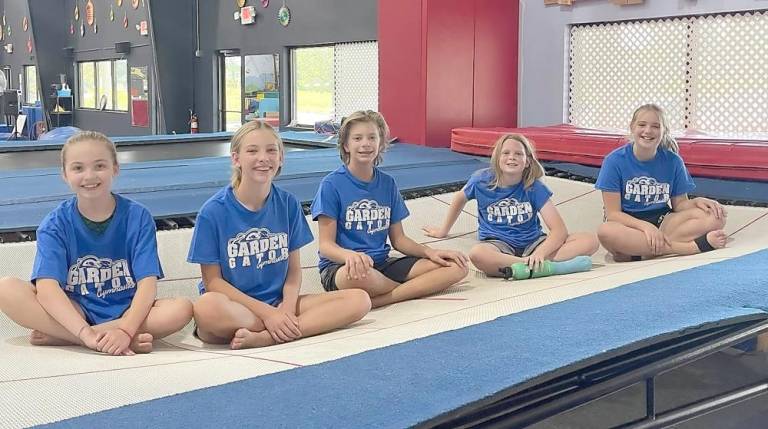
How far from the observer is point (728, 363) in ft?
10.5

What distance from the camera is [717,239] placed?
350 centimetres

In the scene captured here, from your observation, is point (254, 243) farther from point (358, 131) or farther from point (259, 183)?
point (358, 131)

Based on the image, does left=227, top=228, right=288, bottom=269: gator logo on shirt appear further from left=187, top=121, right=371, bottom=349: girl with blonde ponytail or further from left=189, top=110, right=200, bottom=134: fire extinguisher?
left=189, top=110, right=200, bottom=134: fire extinguisher

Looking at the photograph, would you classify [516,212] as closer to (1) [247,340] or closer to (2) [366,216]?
(2) [366,216]

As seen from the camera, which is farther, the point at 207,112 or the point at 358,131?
the point at 207,112

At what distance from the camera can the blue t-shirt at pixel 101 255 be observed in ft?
7.52

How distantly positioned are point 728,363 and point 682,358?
1.66 m

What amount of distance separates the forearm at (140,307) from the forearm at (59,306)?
0.11 m

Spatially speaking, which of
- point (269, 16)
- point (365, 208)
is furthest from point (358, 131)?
point (269, 16)

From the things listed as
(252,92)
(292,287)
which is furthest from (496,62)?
(252,92)

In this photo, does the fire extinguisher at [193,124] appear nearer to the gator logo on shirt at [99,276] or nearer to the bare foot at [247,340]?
the gator logo on shirt at [99,276]

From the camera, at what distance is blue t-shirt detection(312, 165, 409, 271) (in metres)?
2.98

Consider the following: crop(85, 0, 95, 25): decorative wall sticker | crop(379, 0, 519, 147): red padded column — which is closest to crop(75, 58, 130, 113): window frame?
crop(85, 0, 95, 25): decorative wall sticker

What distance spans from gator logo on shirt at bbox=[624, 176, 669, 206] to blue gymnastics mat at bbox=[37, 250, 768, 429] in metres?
1.51
